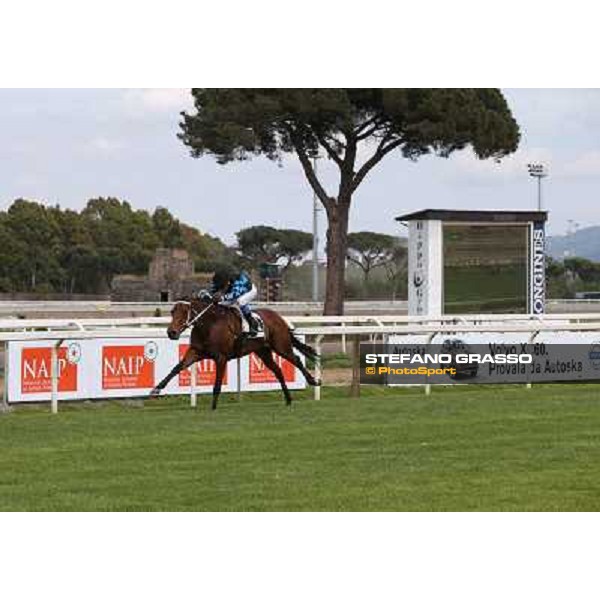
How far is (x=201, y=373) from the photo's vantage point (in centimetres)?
1864

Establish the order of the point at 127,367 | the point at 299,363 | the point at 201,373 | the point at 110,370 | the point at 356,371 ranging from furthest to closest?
1. the point at 356,371
2. the point at 201,373
3. the point at 299,363
4. the point at 127,367
5. the point at 110,370

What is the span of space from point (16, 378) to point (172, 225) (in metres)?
74.6

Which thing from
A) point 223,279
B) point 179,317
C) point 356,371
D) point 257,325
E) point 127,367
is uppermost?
point 223,279

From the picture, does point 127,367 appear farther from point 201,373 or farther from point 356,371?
point 356,371

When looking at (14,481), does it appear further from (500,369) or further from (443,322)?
(443,322)

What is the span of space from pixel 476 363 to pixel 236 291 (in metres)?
5.76

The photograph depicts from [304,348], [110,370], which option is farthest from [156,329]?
[304,348]

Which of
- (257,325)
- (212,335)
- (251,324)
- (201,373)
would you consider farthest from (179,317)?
(201,373)

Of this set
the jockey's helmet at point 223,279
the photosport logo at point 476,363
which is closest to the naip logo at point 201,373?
the jockey's helmet at point 223,279

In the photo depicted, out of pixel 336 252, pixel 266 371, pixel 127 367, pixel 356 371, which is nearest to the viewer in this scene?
pixel 127 367

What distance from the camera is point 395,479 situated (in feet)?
34.6

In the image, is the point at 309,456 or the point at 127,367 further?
the point at 127,367

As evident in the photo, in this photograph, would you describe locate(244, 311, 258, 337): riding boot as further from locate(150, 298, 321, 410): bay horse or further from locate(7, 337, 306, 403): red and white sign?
locate(7, 337, 306, 403): red and white sign

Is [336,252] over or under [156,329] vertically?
over
